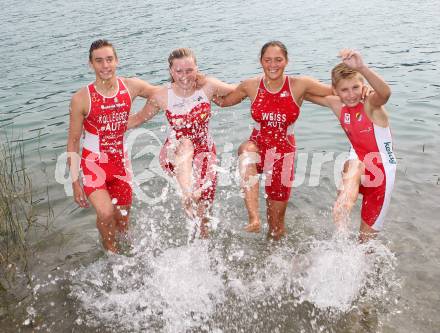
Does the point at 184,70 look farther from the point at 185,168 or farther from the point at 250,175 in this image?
the point at 250,175

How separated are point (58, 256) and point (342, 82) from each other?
15.3 ft

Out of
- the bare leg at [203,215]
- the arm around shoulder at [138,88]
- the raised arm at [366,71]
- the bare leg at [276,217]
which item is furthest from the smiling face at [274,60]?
the bare leg at [203,215]

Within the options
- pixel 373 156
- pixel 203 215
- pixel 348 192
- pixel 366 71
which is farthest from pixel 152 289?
pixel 366 71

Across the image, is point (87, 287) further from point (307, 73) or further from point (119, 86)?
point (307, 73)

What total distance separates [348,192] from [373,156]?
550 millimetres

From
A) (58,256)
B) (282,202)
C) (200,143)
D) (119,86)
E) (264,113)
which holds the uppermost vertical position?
(119,86)

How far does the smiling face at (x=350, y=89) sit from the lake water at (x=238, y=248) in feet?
6.50

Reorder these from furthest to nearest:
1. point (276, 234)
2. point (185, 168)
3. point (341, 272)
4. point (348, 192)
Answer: point (276, 234)
point (185, 168)
point (341, 272)
point (348, 192)

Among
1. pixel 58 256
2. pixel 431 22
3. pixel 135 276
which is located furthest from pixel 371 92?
pixel 431 22

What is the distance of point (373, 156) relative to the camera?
231 inches

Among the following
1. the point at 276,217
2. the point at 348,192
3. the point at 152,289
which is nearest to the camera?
the point at 348,192

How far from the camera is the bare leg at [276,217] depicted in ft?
22.9

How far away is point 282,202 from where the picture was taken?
6.93m

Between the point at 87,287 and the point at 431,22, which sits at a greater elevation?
the point at 431,22
